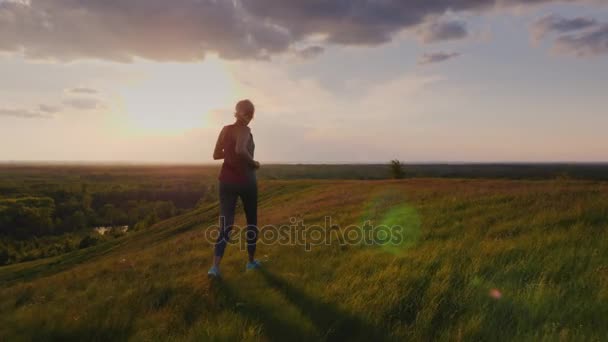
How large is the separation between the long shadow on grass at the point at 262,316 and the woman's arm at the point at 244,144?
6.93ft

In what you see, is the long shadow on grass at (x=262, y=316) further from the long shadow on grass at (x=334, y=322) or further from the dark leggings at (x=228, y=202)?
the dark leggings at (x=228, y=202)

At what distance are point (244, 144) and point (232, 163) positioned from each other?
438mm

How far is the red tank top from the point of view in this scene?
601 centimetres

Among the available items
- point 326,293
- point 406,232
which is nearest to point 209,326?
point 326,293

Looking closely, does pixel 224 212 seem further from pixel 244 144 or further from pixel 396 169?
pixel 396 169

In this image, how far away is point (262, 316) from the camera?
4.03 m

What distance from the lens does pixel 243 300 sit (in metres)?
4.69

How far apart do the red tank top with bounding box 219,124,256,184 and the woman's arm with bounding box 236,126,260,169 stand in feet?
0.26

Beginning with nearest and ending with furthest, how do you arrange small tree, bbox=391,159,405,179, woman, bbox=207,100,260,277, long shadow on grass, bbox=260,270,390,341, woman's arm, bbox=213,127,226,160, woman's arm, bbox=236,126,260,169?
long shadow on grass, bbox=260,270,390,341 < woman's arm, bbox=236,126,260,169 < woman, bbox=207,100,260,277 < woman's arm, bbox=213,127,226,160 < small tree, bbox=391,159,405,179

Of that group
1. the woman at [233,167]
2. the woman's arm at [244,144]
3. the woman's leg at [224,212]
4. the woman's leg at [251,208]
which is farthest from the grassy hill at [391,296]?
the woman's arm at [244,144]

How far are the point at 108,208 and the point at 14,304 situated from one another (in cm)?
13293

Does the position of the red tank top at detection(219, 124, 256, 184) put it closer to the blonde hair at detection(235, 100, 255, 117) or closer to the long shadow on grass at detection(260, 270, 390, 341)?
the blonde hair at detection(235, 100, 255, 117)

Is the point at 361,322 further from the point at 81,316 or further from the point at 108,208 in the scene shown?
the point at 108,208

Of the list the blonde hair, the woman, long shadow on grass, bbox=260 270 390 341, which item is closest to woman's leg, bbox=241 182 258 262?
the woman
